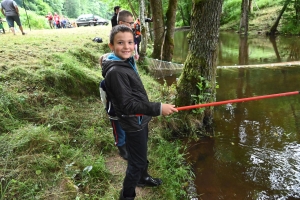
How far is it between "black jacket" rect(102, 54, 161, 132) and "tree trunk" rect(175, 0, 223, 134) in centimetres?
201

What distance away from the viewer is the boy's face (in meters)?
1.93

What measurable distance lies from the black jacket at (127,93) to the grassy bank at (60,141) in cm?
87

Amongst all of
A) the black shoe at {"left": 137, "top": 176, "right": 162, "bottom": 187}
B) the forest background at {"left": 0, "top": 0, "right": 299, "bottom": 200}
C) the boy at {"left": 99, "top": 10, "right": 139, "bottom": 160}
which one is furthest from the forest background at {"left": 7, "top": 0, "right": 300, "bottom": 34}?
the black shoe at {"left": 137, "top": 176, "right": 162, "bottom": 187}

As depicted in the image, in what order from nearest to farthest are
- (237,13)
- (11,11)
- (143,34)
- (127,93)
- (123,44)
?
(127,93)
(123,44)
(143,34)
(11,11)
(237,13)

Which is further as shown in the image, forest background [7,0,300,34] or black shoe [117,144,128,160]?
forest background [7,0,300,34]

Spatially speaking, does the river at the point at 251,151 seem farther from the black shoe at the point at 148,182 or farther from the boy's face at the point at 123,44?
the boy's face at the point at 123,44

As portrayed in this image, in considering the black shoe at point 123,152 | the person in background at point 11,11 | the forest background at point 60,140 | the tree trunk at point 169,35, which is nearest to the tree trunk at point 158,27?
the tree trunk at point 169,35

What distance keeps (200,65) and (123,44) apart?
86.6 inches

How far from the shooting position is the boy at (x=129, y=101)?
1.84 meters

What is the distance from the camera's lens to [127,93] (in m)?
1.84

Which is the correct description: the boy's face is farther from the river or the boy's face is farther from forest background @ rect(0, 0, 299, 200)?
the river

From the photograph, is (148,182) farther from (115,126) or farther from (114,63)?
(114,63)

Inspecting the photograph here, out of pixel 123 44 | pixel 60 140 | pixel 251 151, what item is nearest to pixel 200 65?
pixel 251 151

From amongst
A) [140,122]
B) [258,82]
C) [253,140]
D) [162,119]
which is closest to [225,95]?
[258,82]
